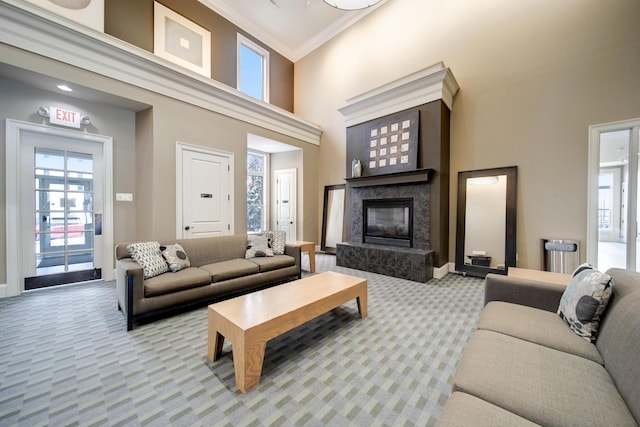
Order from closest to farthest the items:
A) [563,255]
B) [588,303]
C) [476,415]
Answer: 1. [476,415]
2. [588,303]
3. [563,255]

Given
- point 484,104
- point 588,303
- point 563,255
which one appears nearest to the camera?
point 588,303

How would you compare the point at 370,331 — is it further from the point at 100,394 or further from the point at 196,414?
the point at 100,394

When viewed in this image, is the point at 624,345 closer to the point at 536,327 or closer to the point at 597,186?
the point at 536,327

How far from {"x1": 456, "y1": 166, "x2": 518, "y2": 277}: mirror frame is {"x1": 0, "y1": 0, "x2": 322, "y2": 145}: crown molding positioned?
13.9 ft

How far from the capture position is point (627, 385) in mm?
964

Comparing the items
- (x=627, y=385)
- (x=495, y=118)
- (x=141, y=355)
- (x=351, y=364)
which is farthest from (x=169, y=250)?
(x=495, y=118)

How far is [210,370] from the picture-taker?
5.85 ft

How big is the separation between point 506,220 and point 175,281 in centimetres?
477

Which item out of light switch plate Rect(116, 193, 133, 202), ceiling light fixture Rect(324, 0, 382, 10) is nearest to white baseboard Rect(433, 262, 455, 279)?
ceiling light fixture Rect(324, 0, 382, 10)

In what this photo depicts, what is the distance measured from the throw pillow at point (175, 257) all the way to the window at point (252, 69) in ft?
14.1

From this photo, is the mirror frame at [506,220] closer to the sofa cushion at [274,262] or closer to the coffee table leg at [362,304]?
the coffee table leg at [362,304]

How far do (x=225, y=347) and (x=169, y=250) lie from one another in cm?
157

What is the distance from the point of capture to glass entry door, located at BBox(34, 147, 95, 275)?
3420mm

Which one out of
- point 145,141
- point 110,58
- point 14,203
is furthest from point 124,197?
point 110,58
